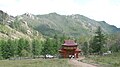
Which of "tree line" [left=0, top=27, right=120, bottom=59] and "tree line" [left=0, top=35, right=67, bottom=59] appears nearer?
"tree line" [left=0, top=27, right=120, bottom=59]

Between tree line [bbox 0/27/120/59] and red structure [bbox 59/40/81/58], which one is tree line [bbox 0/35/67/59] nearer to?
tree line [bbox 0/27/120/59]

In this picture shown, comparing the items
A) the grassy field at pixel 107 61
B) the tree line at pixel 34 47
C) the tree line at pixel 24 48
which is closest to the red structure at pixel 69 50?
the tree line at pixel 34 47

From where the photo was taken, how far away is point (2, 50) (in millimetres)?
138250

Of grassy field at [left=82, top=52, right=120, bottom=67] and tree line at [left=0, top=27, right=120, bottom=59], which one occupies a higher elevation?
tree line at [left=0, top=27, right=120, bottom=59]

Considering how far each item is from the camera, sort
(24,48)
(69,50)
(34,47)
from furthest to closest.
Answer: (34,47)
(24,48)
(69,50)

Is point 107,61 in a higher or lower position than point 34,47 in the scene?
lower

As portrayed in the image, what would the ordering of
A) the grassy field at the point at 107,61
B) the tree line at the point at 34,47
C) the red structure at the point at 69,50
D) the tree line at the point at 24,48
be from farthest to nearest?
the tree line at the point at 24,48 → the tree line at the point at 34,47 → the red structure at the point at 69,50 → the grassy field at the point at 107,61

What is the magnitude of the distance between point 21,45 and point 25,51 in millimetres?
7756

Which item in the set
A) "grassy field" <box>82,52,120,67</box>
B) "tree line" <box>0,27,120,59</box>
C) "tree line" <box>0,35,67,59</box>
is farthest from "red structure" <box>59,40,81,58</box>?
"grassy field" <box>82,52,120,67</box>

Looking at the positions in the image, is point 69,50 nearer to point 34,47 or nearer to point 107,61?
point 107,61

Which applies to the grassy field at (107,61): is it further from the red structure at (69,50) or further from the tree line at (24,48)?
the tree line at (24,48)

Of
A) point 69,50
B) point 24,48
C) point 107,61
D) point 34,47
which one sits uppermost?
point 34,47

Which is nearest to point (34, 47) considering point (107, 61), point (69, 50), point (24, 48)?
point (24, 48)

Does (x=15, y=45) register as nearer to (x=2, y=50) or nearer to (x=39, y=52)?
(x=2, y=50)
